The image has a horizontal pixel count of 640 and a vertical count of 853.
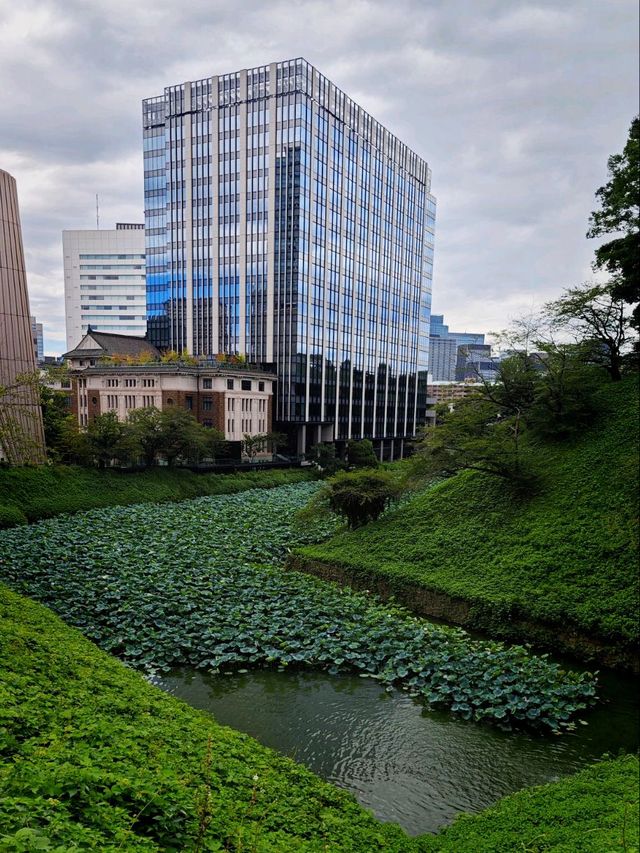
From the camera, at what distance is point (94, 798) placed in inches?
161

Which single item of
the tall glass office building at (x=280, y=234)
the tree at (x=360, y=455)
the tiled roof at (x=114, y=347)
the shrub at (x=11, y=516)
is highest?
the tall glass office building at (x=280, y=234)

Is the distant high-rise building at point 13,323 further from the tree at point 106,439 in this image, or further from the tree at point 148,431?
the tree at point 148,431

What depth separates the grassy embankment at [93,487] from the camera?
23562 mm

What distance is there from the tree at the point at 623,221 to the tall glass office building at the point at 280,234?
90.4 feet

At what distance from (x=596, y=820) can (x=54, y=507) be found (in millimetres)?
24240

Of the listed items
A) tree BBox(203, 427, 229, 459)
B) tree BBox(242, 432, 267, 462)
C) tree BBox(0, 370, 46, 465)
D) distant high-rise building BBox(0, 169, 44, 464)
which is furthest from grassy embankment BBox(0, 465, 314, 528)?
tree BBox(242, 432, 267, 462)

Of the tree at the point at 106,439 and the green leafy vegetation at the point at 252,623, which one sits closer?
the green leafy vegetation at the point at 252,623

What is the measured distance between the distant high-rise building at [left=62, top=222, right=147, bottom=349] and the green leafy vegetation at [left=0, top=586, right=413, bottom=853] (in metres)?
76.0

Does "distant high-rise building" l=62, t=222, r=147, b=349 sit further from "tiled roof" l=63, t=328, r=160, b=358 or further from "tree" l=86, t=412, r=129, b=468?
"tree" l=86, t=412, r=129, b=468

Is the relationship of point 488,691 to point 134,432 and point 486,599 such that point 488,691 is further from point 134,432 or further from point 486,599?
point 134,432

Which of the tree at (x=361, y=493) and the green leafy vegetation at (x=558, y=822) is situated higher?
the tree at (x=361, y=493)

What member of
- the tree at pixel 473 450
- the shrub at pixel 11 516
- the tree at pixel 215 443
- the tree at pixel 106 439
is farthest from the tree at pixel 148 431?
the tree at pixel 473 450

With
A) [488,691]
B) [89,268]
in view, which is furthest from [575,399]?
[89,268]

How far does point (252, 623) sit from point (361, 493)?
24.0 feet
